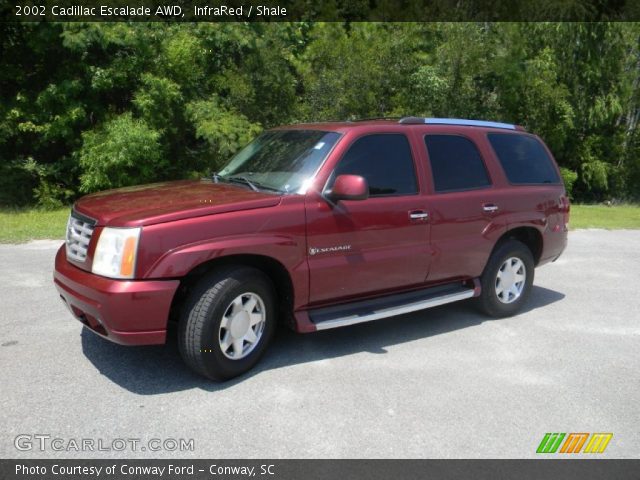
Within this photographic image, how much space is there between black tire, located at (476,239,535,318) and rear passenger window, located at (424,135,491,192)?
75 centimetres

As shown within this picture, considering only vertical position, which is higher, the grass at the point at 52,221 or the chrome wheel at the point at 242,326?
the chrome wheel at the point at 242,326

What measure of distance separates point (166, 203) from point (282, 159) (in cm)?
120

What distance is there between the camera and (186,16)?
1512cm

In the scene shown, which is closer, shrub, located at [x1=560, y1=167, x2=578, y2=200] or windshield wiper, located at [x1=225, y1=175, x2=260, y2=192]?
windshield wiper, located at [x1=225, y1=175, x2=260, y2=192]

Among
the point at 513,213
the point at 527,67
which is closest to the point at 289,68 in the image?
the point at 527,67

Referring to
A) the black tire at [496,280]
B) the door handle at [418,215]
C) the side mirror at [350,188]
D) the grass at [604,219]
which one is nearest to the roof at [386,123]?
the side mirror at [350,188]

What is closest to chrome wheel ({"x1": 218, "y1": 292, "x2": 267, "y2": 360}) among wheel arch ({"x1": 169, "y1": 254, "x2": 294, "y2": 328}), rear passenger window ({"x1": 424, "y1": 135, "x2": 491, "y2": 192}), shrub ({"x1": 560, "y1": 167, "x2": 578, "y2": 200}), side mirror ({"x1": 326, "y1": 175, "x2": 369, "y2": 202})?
wheel arch ({"x1": 169, "y1": 254, "x2": 294, "y2": 328})

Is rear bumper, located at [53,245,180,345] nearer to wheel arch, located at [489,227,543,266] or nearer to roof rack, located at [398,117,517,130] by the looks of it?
roof rack, located at [398,117,517,130]

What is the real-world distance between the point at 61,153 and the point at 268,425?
1360 centimetres

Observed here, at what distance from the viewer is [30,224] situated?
1053 cm

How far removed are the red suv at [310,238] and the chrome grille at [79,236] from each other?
0.05ft

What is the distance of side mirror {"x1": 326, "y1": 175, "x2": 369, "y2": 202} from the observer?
4.29 meters

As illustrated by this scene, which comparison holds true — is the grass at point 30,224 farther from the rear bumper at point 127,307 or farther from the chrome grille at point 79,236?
the rear bumper at point 127,307

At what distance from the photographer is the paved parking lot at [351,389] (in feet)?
11.4
